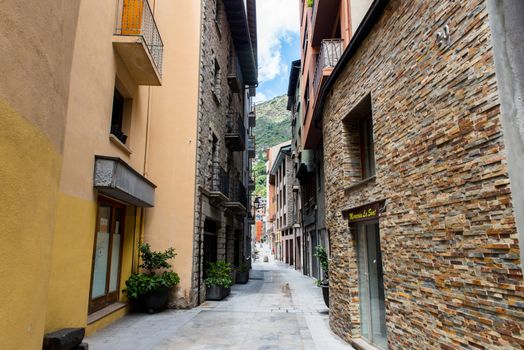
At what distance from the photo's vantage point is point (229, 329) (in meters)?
7.71

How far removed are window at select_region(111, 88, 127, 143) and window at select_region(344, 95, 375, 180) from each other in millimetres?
5621

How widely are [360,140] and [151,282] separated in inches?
245

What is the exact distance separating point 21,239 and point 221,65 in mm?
13534

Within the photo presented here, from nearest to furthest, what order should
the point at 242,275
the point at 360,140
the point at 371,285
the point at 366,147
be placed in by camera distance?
the point at 371,285, the point at 366,147, the point at 360,140, the point at 242,275

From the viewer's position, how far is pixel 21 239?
2.70 meters

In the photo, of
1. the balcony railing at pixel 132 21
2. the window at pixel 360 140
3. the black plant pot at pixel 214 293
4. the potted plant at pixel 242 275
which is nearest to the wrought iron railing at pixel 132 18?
the balcony railing at pixel 132 21

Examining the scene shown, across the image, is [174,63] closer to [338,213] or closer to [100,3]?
[100,3]

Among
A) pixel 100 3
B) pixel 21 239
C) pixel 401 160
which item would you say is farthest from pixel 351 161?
pixel 100 3

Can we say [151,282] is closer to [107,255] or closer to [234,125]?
[107,255]

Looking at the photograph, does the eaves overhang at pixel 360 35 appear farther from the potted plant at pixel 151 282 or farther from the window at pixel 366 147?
the potted plant at pixel 151 282

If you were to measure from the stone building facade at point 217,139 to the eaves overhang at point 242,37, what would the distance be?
1.8 inches

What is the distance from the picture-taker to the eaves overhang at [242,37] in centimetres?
1656

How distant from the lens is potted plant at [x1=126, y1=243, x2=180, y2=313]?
921cm

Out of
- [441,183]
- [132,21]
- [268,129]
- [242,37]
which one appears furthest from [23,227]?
[268,129]
